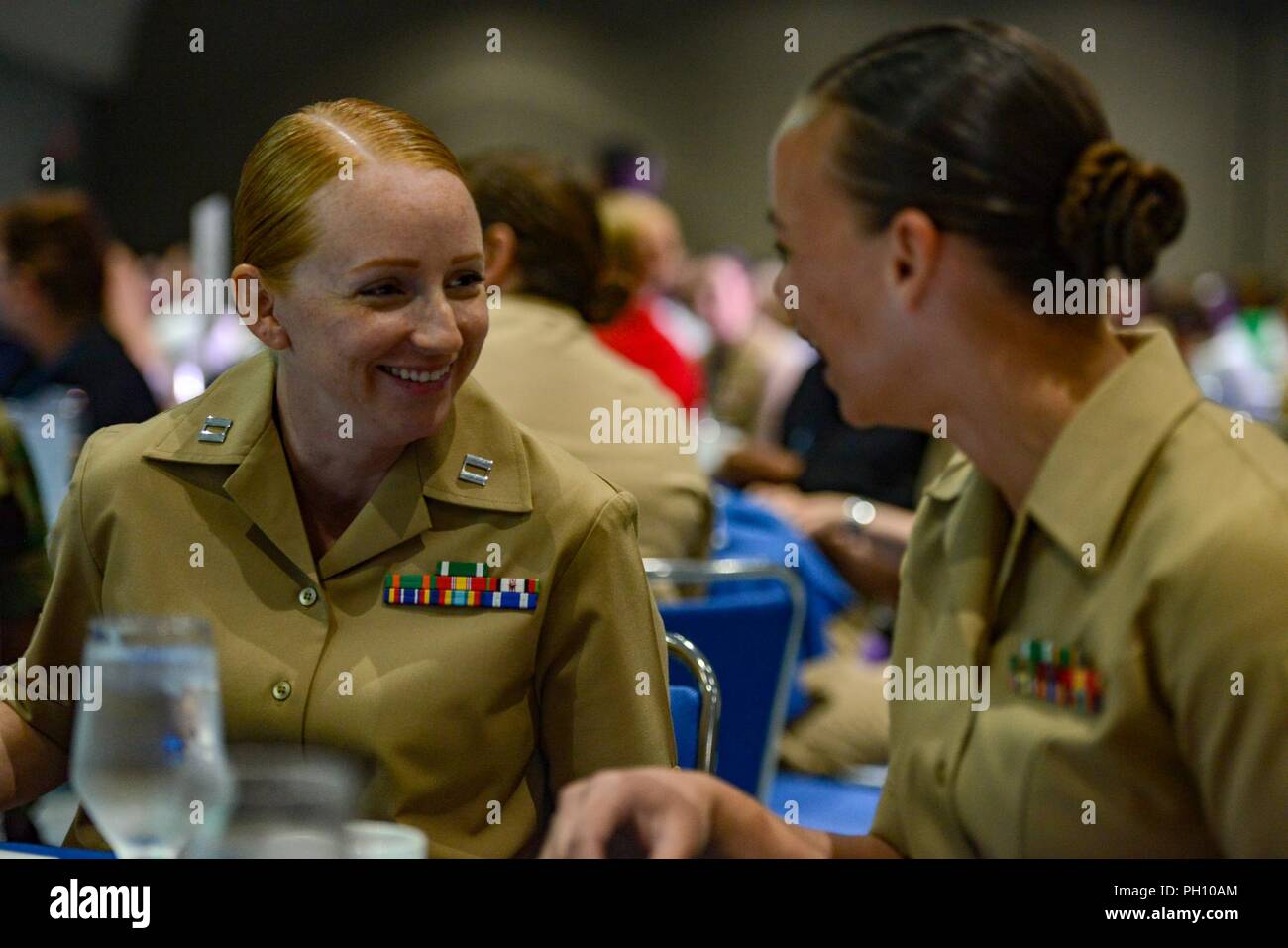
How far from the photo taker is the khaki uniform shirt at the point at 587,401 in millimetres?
2584

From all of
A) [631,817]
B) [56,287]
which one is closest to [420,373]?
[631,817]

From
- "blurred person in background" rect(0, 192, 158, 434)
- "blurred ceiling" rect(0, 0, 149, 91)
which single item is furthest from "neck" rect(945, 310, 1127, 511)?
"blurred ceiling" rect(0, 0, 149, 91)

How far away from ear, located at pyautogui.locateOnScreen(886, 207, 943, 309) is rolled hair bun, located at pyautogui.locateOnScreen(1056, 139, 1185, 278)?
0.10m

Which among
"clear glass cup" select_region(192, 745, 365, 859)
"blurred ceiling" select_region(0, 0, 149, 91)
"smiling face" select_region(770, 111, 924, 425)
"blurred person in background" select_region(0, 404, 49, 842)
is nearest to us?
"clear glass cup" select_region(192, 745, 365, 859)

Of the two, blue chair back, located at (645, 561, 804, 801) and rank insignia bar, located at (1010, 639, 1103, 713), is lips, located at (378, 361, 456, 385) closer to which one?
rank insignia bar, located at (1010, 639, 1103, 713)

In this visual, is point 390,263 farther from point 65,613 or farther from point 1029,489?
point 1029,489

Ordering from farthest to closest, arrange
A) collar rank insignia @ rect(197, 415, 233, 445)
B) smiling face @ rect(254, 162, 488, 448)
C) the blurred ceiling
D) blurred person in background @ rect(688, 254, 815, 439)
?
1. the blurred ceiling
2. blurred person in background @ rect(688, 254, 815, 439)
3. collar rank insignia @ rect(197, 415, 233, 445)
4. smiling face @ rect(254, 162, 488, 448)

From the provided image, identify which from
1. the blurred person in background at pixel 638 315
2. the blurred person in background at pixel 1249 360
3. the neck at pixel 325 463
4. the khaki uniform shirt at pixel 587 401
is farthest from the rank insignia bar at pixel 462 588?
the blurred person in background at pixel 1249 360

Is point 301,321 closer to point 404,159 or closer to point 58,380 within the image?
point 404,159

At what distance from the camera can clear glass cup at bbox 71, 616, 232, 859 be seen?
3.19 feet

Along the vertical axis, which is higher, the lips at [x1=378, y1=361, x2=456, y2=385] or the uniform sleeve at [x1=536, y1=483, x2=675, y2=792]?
the lips at [x1=378, y1=361, x2=456, y2=385]

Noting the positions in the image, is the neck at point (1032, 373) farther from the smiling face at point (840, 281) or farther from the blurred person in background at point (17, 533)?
the blurred person in background at point (17, 533)

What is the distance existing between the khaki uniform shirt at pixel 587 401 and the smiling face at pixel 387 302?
97cm

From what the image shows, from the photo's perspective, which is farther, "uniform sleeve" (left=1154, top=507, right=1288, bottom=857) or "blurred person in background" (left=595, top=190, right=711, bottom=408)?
"blurred person in background" (left=595, top=190, right=711, bottom=408)
